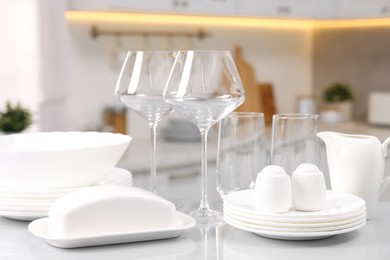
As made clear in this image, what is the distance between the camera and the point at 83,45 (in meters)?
3.72

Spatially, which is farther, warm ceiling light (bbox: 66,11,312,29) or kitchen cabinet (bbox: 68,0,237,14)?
warm ceiling light (bbox: 66,11,312,29)

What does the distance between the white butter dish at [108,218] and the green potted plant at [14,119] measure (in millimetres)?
1719

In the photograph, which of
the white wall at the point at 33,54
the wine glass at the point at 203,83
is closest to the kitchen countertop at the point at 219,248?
the wine glass at the point at 203,83

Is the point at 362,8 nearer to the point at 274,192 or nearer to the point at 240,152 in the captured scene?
the point at 240,152

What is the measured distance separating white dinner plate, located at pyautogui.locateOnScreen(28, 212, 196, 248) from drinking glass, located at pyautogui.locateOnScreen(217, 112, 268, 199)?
13cm

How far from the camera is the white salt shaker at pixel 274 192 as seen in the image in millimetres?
1233

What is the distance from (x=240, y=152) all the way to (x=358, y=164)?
216 mm

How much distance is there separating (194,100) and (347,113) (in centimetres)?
322

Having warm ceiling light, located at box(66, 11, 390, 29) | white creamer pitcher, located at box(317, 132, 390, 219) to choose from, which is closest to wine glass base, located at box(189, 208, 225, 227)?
white creamer pitcher, located at box(317, 132, 390, 219)

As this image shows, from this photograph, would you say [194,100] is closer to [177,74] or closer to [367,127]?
[177,74]

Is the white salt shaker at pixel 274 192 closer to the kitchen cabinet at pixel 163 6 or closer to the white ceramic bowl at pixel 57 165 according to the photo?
the white ceramic bowl at pixel 57 165

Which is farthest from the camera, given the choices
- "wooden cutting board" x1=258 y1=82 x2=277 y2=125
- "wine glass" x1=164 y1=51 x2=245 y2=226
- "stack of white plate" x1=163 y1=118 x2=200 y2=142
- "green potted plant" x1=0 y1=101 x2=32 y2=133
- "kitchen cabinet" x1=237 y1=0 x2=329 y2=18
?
"wooden cutting board" x1=258 y1=82 x2=277 y2=125

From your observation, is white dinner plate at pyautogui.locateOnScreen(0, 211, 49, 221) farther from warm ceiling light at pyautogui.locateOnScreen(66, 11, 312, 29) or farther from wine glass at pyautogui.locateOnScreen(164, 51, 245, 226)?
warm ceiling light at pyautogui.locateOnScreen(66, 11, 312, 29)

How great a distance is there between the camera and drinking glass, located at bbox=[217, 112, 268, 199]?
1.38 meters
